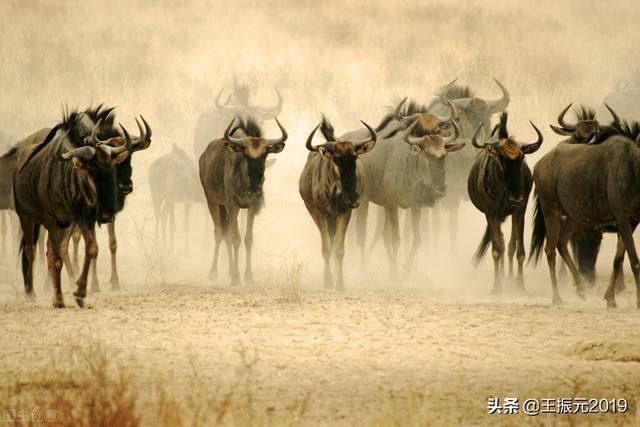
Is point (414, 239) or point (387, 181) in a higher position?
point (387, 181)

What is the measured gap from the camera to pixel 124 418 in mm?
4867

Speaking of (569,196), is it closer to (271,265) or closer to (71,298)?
(71,298)

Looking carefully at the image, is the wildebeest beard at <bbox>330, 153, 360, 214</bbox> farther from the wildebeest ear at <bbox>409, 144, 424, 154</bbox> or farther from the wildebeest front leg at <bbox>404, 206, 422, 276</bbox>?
the wildebeest front leg at <bbox>404, 206, 422, 276</bbox>

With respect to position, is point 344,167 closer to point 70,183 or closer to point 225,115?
point 70,183

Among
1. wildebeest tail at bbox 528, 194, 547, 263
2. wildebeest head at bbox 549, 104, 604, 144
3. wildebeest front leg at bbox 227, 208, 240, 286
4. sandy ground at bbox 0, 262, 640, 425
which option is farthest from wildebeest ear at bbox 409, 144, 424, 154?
sandy ground at bbox 0, 262, 640, 425

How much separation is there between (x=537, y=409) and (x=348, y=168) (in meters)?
5.38

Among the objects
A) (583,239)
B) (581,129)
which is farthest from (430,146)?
(583,239)

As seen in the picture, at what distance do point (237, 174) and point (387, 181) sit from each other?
1989 mm

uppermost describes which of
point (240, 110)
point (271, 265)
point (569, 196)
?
point (240, 110)

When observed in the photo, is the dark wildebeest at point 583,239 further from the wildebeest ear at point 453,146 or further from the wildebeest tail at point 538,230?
the wildebeest ear at point 453,146

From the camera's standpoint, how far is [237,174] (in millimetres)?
11383

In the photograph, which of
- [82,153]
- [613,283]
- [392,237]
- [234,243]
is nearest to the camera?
[82,153]

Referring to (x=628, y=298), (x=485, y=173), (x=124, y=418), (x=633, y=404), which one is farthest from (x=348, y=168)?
(x=124, y=418)

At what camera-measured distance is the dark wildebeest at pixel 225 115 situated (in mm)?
16766
